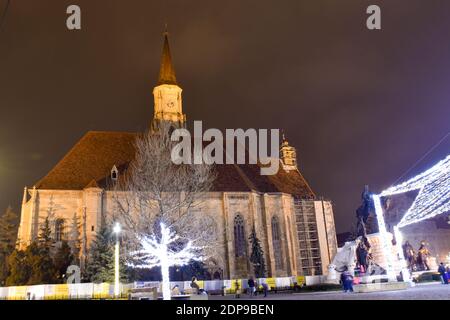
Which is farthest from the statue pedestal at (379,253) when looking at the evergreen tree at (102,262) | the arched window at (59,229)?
the arched window at (59,229)

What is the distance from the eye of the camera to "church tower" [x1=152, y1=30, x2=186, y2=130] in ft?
135

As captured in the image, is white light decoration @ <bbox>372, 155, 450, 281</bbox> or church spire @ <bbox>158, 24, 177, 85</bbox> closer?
white light decoration @ <bbox>372, 155, 450, 281</bbox>

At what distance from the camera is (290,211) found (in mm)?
36844

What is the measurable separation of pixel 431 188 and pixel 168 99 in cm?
3052

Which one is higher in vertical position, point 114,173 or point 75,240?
point 114,173

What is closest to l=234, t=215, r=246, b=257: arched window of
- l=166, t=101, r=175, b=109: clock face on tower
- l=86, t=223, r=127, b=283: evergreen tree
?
l=86, t=223, r=127, b=283: evergreen tree

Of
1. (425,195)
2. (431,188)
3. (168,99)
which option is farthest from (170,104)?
(431,188)

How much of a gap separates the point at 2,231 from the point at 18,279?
89.9 ft

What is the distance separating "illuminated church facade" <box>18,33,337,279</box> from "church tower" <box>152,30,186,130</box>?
105 mm

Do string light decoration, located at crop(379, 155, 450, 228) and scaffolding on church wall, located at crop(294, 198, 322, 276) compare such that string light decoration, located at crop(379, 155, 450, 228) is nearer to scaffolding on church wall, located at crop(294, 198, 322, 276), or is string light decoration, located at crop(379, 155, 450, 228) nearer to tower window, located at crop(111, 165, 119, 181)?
scaffolding on church wall, located at crop(294, 198, 322, 276)

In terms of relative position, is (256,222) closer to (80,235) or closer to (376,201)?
(80,235)

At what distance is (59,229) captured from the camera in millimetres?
30078

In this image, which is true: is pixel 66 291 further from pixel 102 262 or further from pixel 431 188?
pixel 431 188
